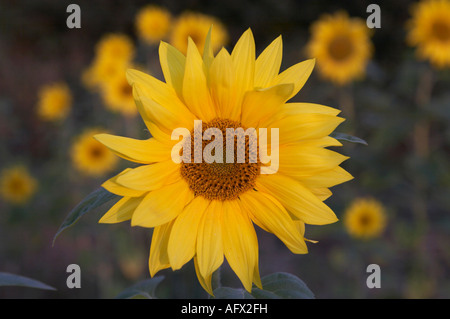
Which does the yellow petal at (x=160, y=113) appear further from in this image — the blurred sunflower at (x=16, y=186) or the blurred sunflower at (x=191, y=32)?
the blurred sunflower at (x=16, y=186)

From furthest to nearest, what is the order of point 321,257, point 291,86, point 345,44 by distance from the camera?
1. point 321,257
2. point 345,44
3. point 291,86

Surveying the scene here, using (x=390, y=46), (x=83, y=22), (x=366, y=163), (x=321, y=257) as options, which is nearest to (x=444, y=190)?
(x=366, y=163)

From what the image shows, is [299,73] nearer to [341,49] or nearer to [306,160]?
[306,160]

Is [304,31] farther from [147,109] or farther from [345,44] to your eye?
[147,109]

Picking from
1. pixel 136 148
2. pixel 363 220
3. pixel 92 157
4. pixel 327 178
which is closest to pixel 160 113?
pixel 136 148

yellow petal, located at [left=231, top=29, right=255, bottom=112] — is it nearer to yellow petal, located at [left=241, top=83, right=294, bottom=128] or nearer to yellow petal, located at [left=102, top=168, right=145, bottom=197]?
yellow petal, located at [left=241, top=83, right=294, bottom=128]

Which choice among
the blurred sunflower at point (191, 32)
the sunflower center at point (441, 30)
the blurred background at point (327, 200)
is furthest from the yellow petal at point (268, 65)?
the blurred sunflower at point (191, 32)

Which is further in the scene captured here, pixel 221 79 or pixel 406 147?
pixel 406 147
